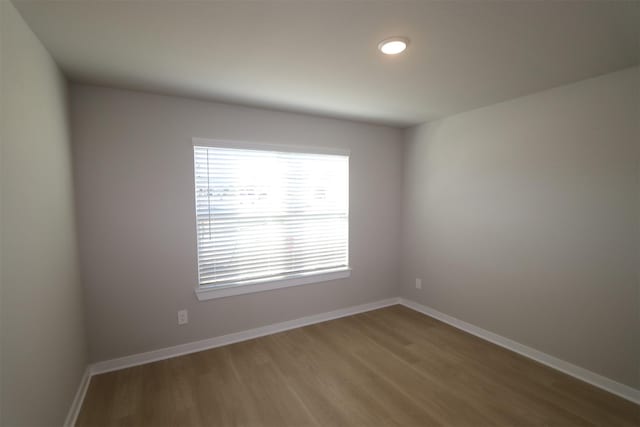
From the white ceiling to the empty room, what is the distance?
0.05 feet

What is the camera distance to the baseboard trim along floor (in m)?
2.19

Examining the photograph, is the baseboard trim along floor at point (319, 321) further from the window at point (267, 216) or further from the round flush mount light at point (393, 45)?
the round flush mount light at point (393, 45)

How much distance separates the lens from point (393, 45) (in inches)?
68.8

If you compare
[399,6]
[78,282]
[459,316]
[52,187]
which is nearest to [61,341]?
[78,282]

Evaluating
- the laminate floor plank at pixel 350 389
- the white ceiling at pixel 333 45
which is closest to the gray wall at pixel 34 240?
the white ceiling at pixel 333 45

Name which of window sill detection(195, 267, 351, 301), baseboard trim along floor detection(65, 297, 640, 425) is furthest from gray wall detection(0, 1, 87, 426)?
window sill detection(195, 267, 351, 301)

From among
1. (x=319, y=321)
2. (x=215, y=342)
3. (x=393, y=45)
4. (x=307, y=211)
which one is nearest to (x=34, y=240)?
(x=215, y=342)

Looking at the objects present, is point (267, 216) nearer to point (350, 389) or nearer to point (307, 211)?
point (307, 211)

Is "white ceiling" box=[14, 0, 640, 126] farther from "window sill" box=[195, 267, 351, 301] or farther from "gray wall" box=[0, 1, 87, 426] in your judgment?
"window sill" box=[195, 267, 351, 301]

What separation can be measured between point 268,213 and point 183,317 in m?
1.26

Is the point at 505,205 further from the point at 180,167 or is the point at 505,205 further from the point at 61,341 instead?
the point at 61,341

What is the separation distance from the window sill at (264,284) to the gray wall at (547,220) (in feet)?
3.99

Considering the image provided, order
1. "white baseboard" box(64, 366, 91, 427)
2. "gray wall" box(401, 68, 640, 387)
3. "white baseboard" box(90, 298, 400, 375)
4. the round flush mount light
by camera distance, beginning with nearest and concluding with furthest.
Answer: the round flush mount light → "white baseboard" box(64, 366, 91, 427) → "gray wall" box(401, 68, 640, 387) → "white baseboard" box(90, 298, 400, 375)

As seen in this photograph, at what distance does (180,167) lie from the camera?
2.70m
